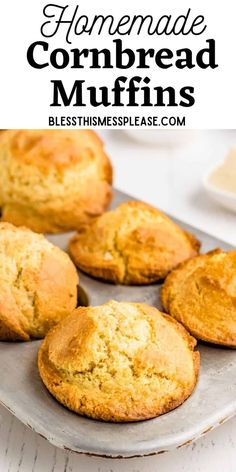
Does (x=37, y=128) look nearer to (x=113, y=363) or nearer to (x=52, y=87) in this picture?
(x=52, y=87)

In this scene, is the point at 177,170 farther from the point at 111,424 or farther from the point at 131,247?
the point at 111,424

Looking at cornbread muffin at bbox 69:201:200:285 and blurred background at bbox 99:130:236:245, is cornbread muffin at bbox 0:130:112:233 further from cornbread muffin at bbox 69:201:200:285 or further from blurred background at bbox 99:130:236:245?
blurred background at bbox 99:130:236:245

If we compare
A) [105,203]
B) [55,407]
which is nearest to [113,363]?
[55,407]

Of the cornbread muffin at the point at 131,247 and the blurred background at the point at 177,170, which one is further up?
the cornbread muffin at the point at 131,247

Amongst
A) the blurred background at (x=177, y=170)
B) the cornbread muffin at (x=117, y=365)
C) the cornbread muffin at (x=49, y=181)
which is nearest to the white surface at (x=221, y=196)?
the blurred background at (x=177, y=170)

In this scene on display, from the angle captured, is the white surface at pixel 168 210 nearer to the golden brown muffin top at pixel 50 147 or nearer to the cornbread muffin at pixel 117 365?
the cornbread muffin at pixel 117 365

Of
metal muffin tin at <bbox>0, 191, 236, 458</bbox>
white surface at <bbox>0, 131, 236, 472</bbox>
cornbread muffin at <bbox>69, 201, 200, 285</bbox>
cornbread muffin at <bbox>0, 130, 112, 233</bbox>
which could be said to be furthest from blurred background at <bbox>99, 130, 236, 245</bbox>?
metal muffin tin at <bbox>0, 191, 236, 458</bbox>

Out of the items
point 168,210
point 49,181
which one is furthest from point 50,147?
point 168,210
